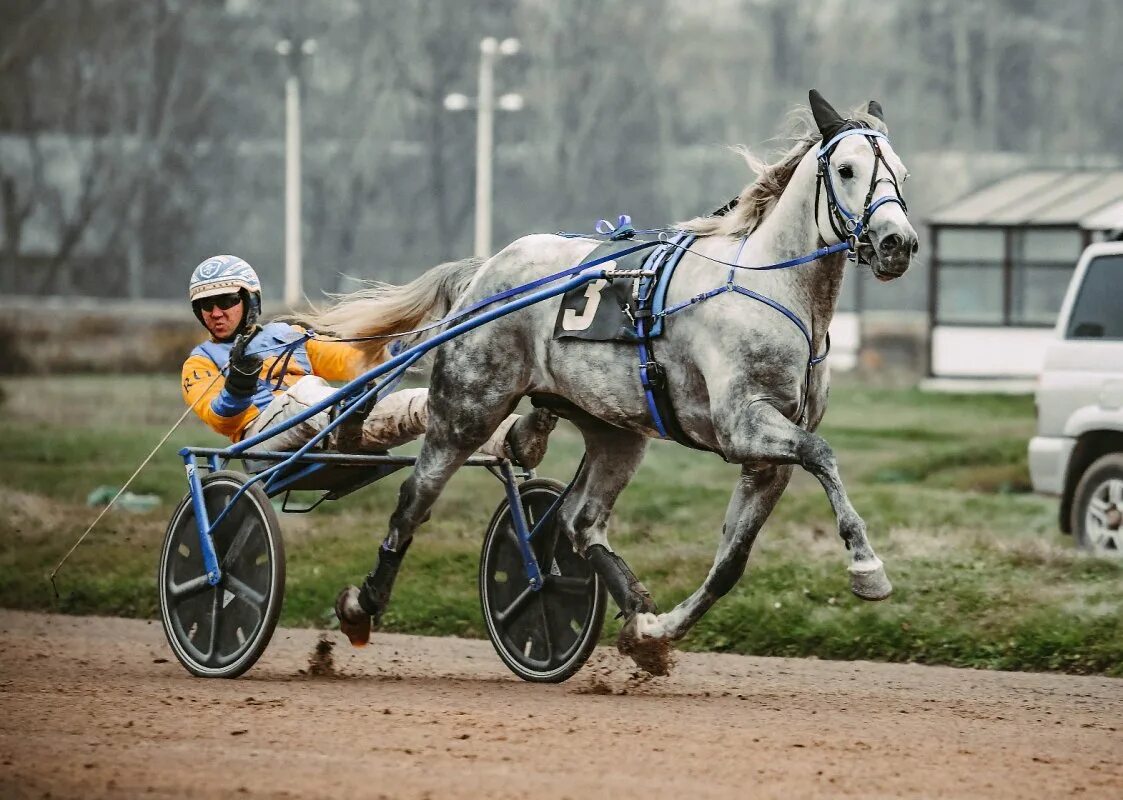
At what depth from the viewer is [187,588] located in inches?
312

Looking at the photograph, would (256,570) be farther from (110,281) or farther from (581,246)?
(110,281)

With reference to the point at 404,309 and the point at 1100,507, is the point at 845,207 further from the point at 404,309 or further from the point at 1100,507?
the point at 1100,507

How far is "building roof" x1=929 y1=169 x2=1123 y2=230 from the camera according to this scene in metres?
25.1

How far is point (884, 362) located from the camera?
1232 inches

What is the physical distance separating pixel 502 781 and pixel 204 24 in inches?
1589

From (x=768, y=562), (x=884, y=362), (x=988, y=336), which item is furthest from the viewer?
(x=884, y=362)

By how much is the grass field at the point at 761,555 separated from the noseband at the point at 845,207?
100 inches

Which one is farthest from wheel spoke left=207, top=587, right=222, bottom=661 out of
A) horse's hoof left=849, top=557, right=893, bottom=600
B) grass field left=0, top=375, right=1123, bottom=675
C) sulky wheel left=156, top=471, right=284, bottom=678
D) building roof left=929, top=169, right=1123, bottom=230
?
building roof left=929, top=169, right=1123, bottom=230

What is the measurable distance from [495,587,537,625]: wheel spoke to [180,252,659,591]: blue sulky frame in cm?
5

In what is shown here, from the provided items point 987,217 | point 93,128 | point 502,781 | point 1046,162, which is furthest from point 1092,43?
point 502,781

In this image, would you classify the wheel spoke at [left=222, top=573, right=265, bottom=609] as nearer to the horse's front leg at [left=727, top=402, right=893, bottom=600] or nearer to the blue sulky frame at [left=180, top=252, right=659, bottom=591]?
the blue sulky frame at [left=180, top=252, right=659, bottom=591]

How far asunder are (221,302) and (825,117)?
8.82 ft

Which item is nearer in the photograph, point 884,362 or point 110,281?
point 884,362

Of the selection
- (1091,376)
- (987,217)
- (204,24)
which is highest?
(204,24)
